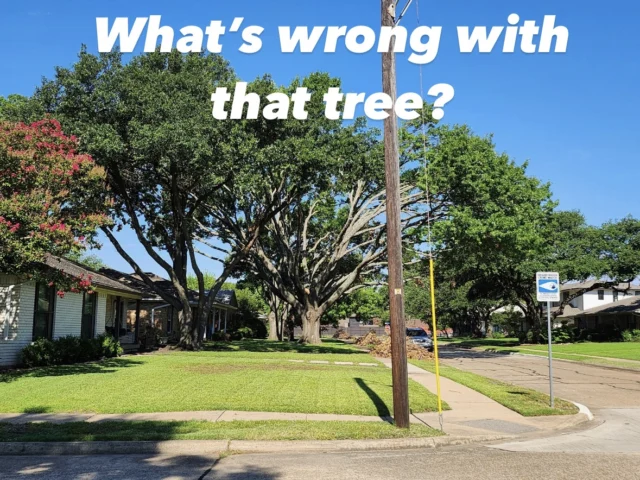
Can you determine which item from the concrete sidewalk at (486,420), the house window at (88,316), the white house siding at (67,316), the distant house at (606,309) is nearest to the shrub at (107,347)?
the white house siding at (67,316)

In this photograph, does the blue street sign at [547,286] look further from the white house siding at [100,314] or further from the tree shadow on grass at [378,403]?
the white house siding at [100,314]

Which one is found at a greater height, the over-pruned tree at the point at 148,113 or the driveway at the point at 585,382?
the over-pruned tree at the point at 148,113

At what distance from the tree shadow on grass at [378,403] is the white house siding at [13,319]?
37.3 feet

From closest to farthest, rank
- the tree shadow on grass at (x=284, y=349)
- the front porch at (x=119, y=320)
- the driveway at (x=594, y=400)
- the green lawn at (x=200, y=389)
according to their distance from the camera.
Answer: the driveway at (x=594, y=400)
the green lawn at (x=200, y=389)
the front porch at (x=119, y=320)
the tree shadow on grass at (x=284, y=349)

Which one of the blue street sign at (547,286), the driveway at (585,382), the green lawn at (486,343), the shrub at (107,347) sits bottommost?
the green lawn at (486,343)

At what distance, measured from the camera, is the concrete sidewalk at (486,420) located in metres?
9.75

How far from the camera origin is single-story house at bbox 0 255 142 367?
18.6 meters

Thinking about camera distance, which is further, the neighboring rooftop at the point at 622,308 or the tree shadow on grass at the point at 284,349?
the neighboring rooftop at the point at 622,308

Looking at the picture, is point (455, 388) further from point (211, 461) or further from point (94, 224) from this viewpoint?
point (94, 224)

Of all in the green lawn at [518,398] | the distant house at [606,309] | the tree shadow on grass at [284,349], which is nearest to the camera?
the green lawn at [518,398]

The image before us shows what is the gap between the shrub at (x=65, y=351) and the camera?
1866 centimetres

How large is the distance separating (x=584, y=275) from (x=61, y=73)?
1573 inches

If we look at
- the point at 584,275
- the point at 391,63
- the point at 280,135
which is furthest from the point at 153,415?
the point at 584,275

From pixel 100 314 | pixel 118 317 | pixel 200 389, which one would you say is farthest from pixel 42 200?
pixel 118 317
